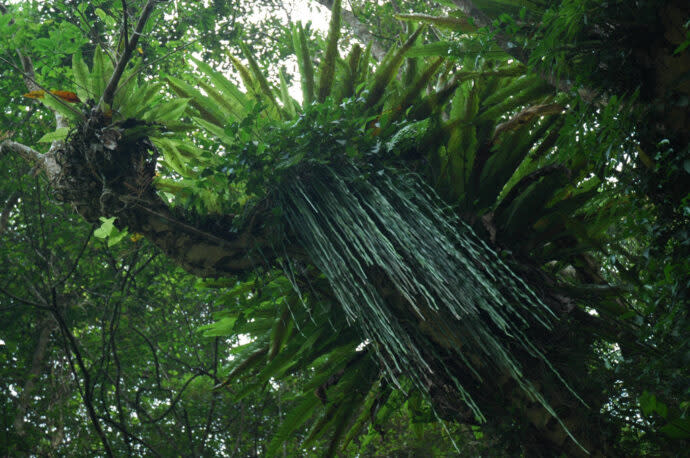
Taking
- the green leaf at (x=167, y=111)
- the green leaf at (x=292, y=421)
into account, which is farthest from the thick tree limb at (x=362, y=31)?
the green leaf at (x=292, y=421)

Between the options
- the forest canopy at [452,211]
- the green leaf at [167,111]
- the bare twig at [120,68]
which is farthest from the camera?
the green leaf at [167,111]

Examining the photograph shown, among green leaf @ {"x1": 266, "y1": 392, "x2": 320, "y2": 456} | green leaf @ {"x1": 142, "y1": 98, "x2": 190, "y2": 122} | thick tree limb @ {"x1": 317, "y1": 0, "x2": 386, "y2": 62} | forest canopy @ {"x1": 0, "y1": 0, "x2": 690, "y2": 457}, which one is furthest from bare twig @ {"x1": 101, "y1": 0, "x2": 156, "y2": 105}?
thick tree limb @ {"x1": 317, "y1": 0, "x2": 386, "y2": 62}

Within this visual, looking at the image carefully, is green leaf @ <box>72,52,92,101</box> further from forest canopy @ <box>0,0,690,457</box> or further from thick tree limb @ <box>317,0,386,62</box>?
thick tree limb @ <box>317,0,386,62</box>

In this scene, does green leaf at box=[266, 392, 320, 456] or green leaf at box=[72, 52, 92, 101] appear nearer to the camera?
green leaf at box=[72, 52, 92, 101]

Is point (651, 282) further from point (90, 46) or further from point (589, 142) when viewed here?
point (90, 46)

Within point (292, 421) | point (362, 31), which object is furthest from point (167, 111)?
point (362, 31)

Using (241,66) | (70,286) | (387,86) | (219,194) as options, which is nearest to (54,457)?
(70,286)

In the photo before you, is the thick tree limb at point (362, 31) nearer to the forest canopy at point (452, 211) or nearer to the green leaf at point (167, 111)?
the forest canopy at point (452, 211)

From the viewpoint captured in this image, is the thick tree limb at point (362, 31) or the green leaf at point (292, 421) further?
the thick tree limb at point (362, 31)

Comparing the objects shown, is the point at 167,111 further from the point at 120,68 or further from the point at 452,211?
the point at 452,211

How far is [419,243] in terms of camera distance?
1379 mm

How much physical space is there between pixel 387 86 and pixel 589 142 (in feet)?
2.43

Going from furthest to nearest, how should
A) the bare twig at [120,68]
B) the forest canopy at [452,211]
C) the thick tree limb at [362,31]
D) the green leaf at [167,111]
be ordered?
the thick tree limb at [362,31]
the green leaf at [167,111]
the bare twig at [120,68]
the forest canopy at [452,211]

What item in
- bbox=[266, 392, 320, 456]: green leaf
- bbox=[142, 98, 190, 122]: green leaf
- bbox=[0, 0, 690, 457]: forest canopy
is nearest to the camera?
bbox=[0, 0, 690, 457]: forest canopy
